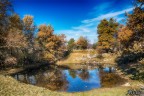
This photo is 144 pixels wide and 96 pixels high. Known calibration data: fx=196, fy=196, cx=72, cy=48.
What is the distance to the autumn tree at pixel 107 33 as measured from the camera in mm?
82188

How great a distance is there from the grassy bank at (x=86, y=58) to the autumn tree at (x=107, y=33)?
428cm

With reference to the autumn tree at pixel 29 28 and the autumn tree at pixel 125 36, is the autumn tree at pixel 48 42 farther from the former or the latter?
the autumn tree at pixel 125 36

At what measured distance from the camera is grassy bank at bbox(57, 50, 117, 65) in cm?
8074

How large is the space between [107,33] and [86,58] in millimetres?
14640

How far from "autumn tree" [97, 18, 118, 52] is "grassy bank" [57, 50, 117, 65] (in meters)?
Result: 4.28

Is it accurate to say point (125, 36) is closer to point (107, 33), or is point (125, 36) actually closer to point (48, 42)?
point (107, 33)

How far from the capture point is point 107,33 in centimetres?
8381

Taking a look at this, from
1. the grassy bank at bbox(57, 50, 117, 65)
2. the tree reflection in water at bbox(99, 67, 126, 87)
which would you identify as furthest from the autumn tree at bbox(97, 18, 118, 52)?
the tree reflection in water at bbox(99, 67, 126, 87)

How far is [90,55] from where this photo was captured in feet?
296

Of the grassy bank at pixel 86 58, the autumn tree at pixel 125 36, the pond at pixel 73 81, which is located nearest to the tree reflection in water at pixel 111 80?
the pond at pixel 73 81

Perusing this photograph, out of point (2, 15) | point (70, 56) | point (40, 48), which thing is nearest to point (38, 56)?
point (40, 48)

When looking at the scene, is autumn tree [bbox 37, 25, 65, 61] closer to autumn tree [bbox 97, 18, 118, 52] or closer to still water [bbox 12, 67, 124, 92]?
autumn tree [bbox 97, 18, 118, 52]

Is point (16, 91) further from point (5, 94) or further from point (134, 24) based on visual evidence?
point (134, 24)

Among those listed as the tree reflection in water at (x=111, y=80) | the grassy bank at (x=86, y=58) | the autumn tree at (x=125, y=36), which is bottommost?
the tree reflection in water at (x=111, y=80)
